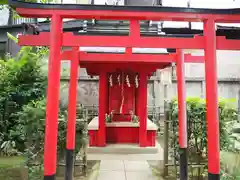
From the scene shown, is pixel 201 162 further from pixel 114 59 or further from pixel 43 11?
pixel 43 11

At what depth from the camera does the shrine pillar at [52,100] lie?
349 centimetres

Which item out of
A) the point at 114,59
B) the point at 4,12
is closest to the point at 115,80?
the point at 114,59

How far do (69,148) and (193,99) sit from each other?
10.4 ft

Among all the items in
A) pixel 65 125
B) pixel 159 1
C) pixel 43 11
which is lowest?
pixel 65 125

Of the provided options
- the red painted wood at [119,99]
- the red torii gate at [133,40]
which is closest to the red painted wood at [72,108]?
the red torii gate at [133,40]

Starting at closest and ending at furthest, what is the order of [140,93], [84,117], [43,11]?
[43,11] < [84,117] < [140,93]

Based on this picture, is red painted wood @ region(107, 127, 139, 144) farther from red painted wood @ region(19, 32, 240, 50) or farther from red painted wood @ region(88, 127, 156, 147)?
red painted wood @ region(19, 32, 240, 50)

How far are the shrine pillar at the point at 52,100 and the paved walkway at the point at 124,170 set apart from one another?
232 cm

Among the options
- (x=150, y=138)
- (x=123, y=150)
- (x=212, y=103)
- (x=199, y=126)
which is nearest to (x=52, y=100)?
(x=212, y=103)

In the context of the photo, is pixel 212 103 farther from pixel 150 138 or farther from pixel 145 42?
pixel 150 138

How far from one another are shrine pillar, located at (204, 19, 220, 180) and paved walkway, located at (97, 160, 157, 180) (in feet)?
8.13

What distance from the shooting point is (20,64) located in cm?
599

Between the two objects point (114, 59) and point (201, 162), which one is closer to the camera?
point (201, 162)

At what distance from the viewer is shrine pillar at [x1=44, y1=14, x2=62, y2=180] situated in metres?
3.49
